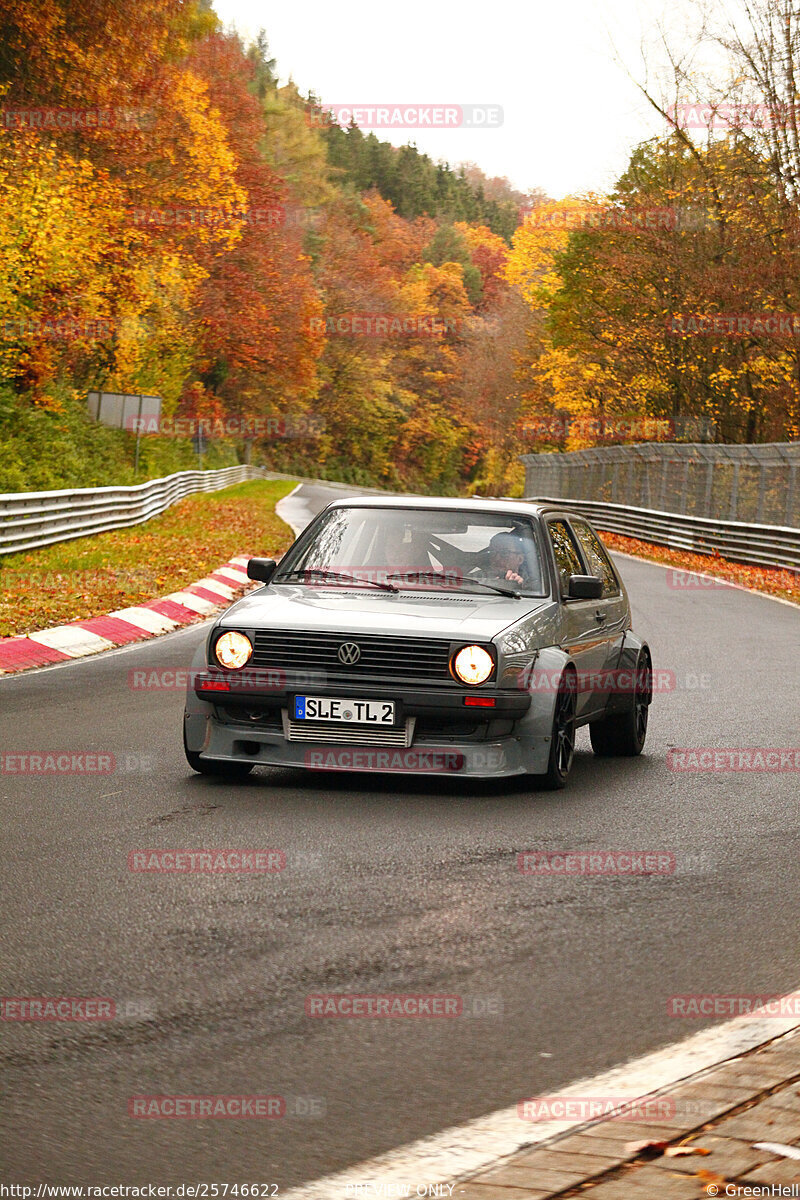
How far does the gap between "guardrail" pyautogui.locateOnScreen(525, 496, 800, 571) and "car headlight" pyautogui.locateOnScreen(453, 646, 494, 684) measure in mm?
22256

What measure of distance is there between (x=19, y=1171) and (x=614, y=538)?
42470 millimetres

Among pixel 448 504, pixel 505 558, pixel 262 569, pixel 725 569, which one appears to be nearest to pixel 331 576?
pixel 262 569

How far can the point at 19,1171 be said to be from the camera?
336 centimetres

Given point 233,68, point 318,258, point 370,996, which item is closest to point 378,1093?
point 370,996

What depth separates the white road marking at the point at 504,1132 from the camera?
131 inches

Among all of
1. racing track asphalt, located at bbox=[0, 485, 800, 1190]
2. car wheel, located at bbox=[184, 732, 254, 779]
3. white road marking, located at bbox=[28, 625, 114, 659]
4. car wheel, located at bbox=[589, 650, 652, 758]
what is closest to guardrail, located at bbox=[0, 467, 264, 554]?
white road marking, located at bbox=[28, 625, 114, 659]

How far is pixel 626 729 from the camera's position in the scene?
9555mm

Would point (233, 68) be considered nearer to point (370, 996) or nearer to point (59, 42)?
point (59, 42)

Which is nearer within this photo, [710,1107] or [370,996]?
[710,1107]

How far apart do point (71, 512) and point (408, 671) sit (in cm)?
1833

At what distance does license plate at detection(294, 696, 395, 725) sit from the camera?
7.72 meters

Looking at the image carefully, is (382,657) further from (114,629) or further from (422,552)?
(114,629)

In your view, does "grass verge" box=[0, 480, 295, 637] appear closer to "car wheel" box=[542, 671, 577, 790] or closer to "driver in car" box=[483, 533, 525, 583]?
"driver in car" box=[483, 533, 525, 583]

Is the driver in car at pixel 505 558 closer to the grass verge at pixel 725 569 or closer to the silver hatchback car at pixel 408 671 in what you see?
the silver hatchback car at pixel 408 671
